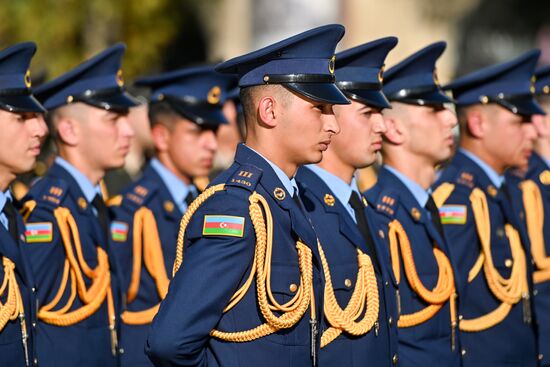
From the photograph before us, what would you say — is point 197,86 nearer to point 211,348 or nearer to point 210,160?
point 210,160

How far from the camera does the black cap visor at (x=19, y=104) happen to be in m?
5.42

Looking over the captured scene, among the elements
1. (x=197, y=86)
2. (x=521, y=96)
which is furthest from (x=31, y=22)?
(x=521, y=96)

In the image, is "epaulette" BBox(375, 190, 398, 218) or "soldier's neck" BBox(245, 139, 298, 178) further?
"epaulette" BBox(375, 190, 398, 218)

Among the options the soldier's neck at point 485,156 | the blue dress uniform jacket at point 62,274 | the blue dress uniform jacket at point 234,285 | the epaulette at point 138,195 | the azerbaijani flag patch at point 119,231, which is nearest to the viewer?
the blue dress uniform jacket at point 234,285

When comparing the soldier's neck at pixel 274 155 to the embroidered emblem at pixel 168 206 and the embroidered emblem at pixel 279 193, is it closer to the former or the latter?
the embroidered emblem at pixel 279 193

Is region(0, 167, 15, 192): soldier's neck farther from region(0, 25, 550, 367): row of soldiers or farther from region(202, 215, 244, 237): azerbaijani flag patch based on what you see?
region(202, 215, 244, 237): azerbaijani flag patch

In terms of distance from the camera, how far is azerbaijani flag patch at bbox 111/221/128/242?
662cm

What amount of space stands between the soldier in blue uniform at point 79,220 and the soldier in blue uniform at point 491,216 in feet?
6.11

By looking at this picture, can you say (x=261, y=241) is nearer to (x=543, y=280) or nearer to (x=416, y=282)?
(x=416, y=282)

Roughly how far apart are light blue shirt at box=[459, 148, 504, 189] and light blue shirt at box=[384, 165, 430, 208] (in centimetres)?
75

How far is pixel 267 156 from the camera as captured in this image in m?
4.41

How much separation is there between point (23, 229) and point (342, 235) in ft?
5.34

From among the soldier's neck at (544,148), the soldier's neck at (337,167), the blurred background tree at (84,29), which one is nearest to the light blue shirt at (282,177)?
the soldier's neck at (337,167)

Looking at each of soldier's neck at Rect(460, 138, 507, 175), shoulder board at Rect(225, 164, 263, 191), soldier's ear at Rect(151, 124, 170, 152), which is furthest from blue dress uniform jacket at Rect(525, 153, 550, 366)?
shoulder board at Rect(225, 164, 263, 191)
